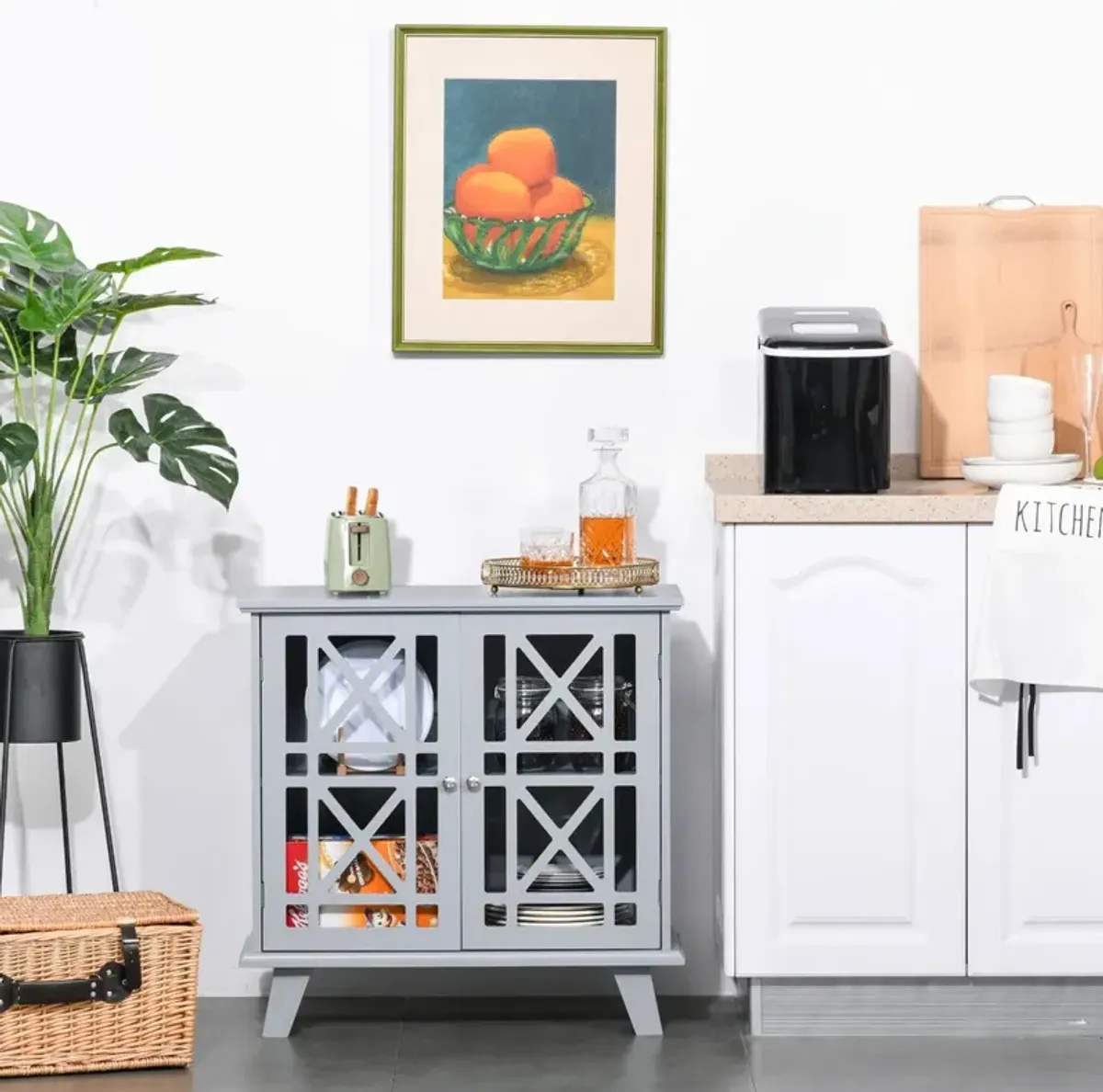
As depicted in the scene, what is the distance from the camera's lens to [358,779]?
2758 millimetres

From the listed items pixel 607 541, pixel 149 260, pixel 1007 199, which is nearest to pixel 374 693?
pixel 607 541

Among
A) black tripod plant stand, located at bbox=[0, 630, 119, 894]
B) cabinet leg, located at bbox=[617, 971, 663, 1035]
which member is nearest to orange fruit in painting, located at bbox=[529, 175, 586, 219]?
black tripod plant stand, located at bbox=[0, 630, 119, 894]

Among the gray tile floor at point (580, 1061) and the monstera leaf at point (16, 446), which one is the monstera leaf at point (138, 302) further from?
the gray tile floor at point (580, 1061)

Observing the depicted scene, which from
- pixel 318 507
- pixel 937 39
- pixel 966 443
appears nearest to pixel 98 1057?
pixel 318 507

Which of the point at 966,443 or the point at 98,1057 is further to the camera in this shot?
the point at 966,443

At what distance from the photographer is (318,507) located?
3076 millimetres

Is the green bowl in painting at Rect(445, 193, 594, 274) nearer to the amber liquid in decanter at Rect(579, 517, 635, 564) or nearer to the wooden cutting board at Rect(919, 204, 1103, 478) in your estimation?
the amber liquid in decanter at Rect(579, 517, 635, 564)

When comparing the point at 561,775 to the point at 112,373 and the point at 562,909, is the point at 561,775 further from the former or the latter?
the point at 112,373

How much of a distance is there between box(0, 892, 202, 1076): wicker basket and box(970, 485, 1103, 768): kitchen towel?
1.39m

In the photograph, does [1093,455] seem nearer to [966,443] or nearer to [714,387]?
[966,443]

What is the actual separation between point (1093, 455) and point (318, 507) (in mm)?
1446

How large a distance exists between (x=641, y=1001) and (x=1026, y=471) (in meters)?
1.13

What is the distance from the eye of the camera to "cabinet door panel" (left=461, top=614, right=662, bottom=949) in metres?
2.75

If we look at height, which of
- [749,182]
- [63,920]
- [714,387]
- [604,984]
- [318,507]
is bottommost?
[604,984]
